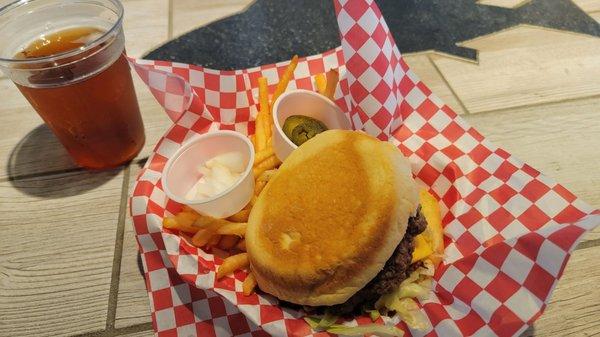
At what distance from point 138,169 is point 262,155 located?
0.56m

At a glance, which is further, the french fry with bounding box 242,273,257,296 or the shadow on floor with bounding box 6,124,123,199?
the shadow on floor with bounding box 6,124,123,199

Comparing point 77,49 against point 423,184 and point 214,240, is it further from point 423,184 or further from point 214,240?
point 423,184

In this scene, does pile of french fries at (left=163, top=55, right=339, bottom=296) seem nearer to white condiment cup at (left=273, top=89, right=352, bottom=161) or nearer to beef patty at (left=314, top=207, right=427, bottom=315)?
white condiment cup at (left=273, top=89, right=352, bottom=161)

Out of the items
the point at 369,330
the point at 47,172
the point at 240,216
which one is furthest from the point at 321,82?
the point at 47,172

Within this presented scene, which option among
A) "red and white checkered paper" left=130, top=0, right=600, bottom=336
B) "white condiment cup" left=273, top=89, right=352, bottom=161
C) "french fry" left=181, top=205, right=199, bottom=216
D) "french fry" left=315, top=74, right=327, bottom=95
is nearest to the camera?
"red and white checkered paper" left=130, top=0, right=600, bottom=336

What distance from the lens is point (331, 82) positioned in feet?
5.07

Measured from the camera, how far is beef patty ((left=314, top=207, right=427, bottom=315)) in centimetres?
113

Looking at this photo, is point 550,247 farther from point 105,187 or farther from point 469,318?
point 105,187

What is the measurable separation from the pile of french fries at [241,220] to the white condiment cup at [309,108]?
0.04 metres

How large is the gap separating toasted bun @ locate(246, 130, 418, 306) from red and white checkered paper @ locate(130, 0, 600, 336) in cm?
13

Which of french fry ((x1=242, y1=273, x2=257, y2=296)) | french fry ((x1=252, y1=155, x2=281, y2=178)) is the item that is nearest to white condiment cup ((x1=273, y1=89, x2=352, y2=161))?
french fry ((x1=252, y1=155, x2=281, y2=178))

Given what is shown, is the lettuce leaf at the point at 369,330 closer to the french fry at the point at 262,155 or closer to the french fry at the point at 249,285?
the french fry at the point at 249,285

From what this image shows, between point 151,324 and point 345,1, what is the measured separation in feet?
3.76

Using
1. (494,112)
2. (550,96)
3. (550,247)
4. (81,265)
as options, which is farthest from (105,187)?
(550,96)
